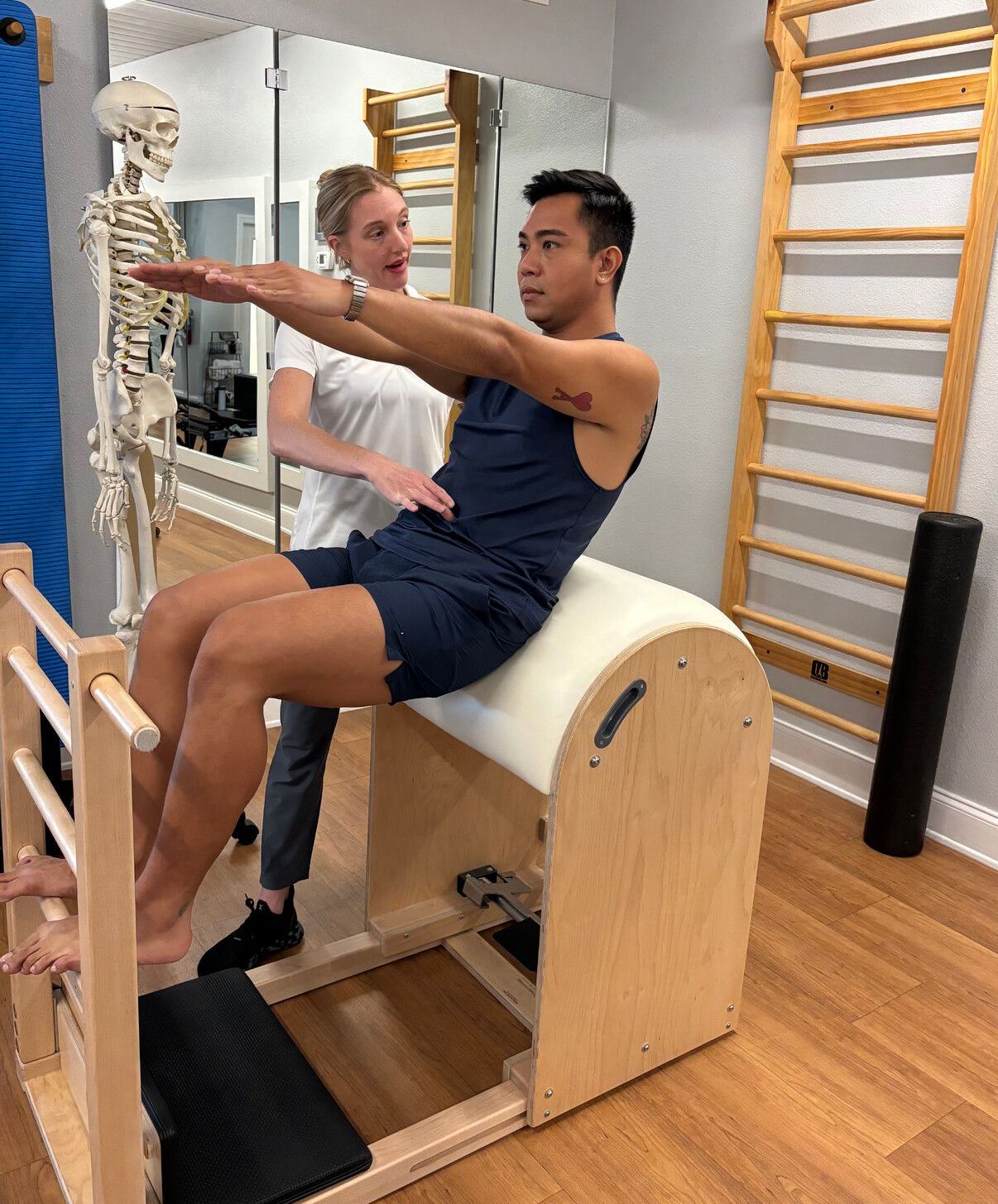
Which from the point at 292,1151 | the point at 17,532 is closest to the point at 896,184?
the point at 17,532

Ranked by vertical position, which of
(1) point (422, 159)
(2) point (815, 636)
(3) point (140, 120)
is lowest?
(2) point (815, 636)

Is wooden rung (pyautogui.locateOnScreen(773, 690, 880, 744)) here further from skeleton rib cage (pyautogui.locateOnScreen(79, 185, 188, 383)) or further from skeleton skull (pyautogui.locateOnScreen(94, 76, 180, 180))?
skeleton skull (pyautogui.locateOnScreen(94, 76, 180, 180))

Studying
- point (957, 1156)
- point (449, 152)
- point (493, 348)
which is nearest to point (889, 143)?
point (449, 152)

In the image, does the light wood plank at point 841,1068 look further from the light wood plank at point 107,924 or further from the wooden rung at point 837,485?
the wooden rung at point 837,485

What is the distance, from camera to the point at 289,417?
1977 mm

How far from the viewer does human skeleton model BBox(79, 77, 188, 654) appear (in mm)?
2201

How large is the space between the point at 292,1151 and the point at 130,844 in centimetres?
64

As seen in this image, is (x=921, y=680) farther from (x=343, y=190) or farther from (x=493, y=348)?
(x=343, y=190)

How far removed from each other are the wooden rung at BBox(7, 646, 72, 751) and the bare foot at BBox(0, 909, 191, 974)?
0.24 metres

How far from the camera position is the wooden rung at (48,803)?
4.29 feet

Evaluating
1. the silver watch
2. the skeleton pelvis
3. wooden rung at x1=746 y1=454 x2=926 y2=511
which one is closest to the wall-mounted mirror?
the skeleton pelvis

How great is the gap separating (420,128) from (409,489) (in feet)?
6.37

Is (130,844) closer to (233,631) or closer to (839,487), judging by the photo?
(233,631)

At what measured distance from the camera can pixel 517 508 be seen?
1723mm
